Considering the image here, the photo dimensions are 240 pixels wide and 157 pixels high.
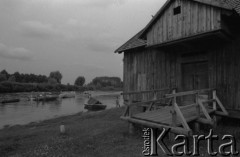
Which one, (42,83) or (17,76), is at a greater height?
(17,76)

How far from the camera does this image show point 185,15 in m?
9.34

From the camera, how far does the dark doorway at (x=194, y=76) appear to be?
10.5m

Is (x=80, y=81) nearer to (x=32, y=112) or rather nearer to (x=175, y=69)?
(x=32, y=112)

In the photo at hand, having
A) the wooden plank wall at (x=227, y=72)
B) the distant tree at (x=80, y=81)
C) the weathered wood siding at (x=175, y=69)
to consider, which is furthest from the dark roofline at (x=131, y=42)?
the distant tree at (x=80, y=81)

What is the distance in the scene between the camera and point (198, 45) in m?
10.4

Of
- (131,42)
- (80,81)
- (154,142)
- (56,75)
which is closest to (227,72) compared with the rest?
(154,142)

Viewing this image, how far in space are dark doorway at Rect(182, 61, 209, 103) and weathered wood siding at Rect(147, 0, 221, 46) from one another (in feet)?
7.39

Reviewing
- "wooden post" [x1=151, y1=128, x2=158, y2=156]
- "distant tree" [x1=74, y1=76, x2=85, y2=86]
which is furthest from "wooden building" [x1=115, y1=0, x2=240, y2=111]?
"distant tree" [x1=74, y1=76, x2=85, y2=86]

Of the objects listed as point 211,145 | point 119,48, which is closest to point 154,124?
point 211,145

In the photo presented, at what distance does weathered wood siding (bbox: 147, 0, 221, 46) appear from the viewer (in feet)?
27.6

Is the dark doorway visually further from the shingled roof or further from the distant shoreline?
the distant shoreline

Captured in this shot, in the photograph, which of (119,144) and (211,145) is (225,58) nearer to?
(211,145)

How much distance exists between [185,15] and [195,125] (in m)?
4.97

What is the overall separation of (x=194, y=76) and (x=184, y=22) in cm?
312
